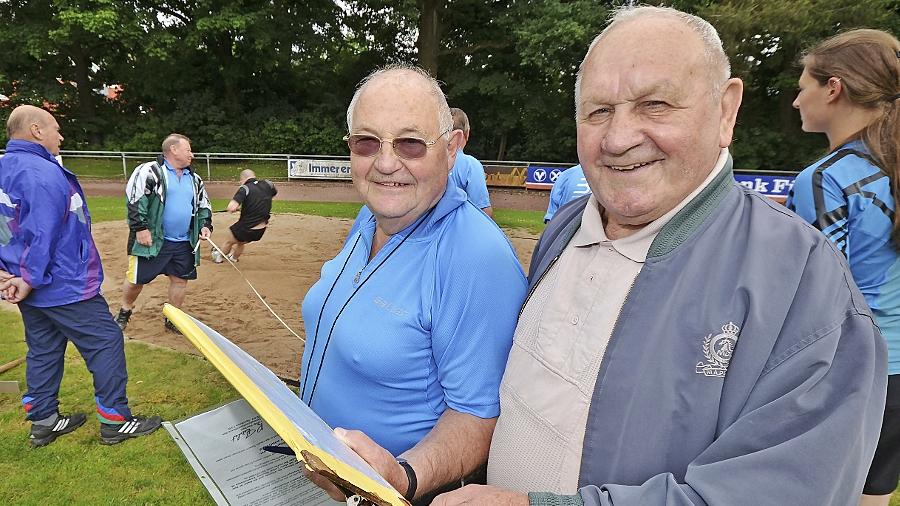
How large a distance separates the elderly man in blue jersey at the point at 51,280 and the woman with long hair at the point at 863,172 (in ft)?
14.6

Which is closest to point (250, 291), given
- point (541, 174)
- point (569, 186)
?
point (569, 186)

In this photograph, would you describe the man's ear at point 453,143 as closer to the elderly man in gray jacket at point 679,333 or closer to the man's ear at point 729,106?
the elderly man in gray jacket at point 679,333

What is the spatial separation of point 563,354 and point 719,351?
0.39 m

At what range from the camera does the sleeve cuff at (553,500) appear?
1.13m

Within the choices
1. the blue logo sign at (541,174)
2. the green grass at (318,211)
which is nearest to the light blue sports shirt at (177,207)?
the green grass at (318,211)

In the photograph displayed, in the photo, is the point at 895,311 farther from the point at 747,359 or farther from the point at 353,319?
the point at 353,319

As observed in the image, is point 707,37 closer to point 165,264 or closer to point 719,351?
point 719,351

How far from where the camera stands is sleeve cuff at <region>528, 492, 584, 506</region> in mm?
1130

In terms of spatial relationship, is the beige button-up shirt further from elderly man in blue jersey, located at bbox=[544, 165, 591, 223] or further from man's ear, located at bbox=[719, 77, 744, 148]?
elderly man in blue jersey, located at bbox=[544, 165, 591, 223]

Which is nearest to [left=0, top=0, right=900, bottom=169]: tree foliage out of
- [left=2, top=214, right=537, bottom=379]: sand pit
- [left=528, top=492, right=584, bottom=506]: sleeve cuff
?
[left=2, top=214, right=537, bottom=379]: sand pit

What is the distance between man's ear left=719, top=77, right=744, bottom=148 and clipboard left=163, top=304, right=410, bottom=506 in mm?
1151

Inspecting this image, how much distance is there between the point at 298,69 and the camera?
28.2m

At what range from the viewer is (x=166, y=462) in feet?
12.0

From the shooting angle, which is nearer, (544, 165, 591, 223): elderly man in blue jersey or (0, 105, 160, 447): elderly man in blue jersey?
(0, 105, 160, 447): elderly man in blue jersey
